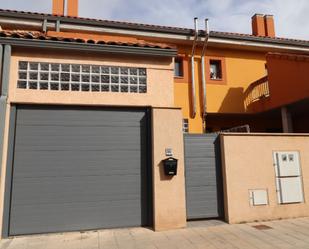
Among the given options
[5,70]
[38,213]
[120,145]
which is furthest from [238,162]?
[5,70]

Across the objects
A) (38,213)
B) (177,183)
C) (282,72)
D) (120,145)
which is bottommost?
(38,213)

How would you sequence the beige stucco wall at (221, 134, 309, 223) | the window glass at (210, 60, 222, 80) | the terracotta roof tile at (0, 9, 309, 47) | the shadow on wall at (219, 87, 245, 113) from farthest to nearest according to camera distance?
1. the window glass at (210, 60, 222, 80)
2. the shadow on wall at (219, 87, 245, 113)
3. the terracotta roof tile at (0, 9, 309, 47)
4. the beige stucco wall at (221, 134, 309, 223)

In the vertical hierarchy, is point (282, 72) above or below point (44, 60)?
above

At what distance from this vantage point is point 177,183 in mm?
7273

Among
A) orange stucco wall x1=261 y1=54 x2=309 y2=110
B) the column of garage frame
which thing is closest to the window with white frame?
orange stucco wall x1=261 y1=54 x2=309 y2=110

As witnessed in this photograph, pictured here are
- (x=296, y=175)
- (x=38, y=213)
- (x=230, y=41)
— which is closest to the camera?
(x=38, y=213)

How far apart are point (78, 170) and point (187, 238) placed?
308cm

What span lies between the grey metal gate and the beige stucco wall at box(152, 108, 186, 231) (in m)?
0.52

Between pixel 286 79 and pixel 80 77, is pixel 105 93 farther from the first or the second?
pixel 286 79

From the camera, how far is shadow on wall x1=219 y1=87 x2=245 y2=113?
1290 centimetres

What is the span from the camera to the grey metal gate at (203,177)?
777 centimetres

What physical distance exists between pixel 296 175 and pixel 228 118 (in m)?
5.71

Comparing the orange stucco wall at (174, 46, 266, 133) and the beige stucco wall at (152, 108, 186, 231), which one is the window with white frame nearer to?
the orange stucco wall at (174, 46, 266, 133)

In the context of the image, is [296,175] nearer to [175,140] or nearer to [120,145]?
[175,140]
